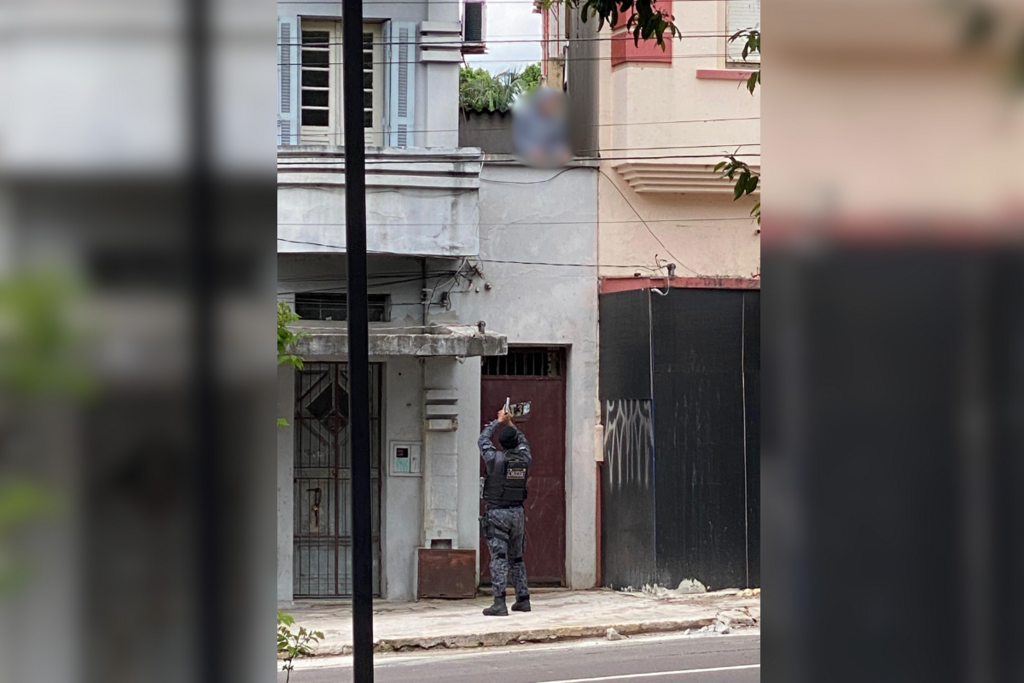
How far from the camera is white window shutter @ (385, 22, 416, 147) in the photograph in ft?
38.5

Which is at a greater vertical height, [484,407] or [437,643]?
[484,407]

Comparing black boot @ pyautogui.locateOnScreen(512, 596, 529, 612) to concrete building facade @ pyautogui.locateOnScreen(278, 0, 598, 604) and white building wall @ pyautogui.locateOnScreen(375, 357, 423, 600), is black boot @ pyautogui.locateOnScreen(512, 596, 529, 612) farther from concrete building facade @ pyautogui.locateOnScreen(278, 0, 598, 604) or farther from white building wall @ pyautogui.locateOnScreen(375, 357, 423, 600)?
white building wall @ pyautogui.locateOnScreen(375, 357, 423, 600)

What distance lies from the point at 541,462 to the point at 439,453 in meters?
1.18

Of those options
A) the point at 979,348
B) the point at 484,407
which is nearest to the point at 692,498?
the point at 484,407

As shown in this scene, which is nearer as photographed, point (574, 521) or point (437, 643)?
point (437, 643)

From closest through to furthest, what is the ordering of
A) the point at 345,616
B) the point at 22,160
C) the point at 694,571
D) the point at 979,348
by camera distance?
the point at 22,160 → the point at 979,348 → the point at 345,616 → the point at 694,571

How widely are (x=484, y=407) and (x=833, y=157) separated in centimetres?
1108

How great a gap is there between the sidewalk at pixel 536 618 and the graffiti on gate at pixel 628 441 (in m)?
1.16

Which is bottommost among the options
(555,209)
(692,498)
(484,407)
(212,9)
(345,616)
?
(345,616)

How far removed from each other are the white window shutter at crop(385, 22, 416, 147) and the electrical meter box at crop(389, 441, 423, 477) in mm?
A: 2916

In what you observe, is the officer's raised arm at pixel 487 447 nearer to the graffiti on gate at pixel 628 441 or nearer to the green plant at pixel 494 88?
the graffiti on gate at pixel 628 441

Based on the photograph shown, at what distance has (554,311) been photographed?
41.5 feet

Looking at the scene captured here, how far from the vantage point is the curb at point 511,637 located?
9.80 meters

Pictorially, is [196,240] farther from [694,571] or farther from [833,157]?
[694,571]
